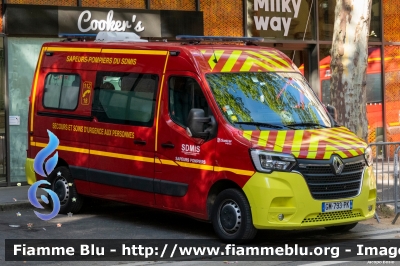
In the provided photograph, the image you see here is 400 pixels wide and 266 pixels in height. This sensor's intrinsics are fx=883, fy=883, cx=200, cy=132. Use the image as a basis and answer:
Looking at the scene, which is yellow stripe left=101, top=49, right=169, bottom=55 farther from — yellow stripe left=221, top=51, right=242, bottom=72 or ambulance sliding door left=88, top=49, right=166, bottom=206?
yellow stripe left=221, top=51, right=242, bottom=72

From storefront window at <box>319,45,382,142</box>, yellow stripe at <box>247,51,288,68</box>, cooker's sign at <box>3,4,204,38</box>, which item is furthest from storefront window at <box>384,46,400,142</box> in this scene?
yellow stripe at <box>247,51,288,68</box>

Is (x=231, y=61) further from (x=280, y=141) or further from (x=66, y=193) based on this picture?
(x=66, y=193)

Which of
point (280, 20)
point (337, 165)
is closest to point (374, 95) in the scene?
point (280, 20)

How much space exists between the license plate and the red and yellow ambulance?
0.01 m

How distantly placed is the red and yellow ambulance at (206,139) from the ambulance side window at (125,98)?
2cm

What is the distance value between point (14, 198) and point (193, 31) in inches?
224

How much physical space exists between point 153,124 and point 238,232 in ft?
6.72

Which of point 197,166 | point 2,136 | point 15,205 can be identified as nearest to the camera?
point 197,166

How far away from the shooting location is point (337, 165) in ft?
35.5

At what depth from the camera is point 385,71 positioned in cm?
2211

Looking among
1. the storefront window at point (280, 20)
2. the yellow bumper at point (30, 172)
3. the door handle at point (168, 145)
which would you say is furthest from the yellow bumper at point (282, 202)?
the storefront window at point (280, 20)

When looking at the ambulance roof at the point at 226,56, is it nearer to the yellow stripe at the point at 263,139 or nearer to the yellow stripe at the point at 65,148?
the yellow stripe at the point at 263,139

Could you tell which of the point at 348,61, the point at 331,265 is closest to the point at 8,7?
the point at 348,61

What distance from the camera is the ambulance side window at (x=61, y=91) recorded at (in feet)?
43.4
